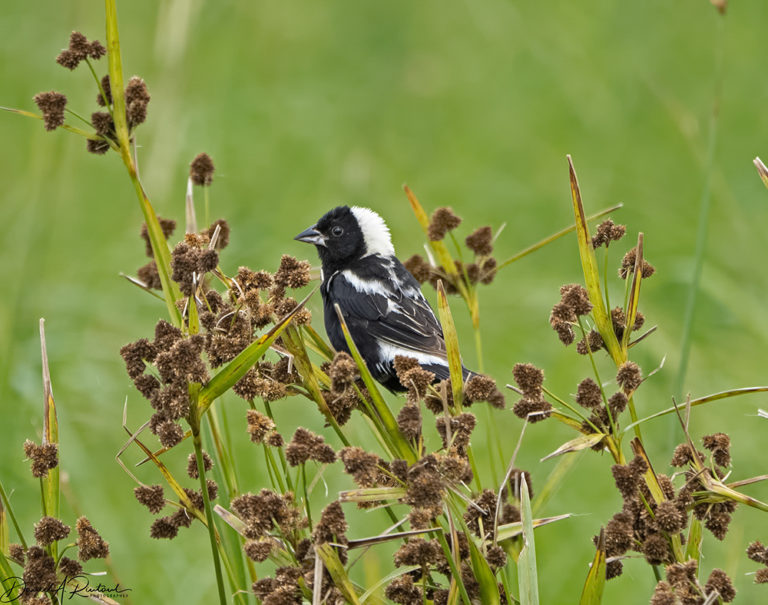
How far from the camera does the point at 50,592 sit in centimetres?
133

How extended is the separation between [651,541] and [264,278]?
732mm

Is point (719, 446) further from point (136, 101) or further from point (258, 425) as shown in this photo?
point (136, 101)

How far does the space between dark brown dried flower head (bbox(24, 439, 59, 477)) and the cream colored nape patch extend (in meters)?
2.27

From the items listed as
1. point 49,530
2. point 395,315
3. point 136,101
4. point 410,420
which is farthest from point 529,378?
point 395,315

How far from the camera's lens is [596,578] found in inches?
49.9

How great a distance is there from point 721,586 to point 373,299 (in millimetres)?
2121

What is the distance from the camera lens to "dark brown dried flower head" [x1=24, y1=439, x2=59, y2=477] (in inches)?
52.4

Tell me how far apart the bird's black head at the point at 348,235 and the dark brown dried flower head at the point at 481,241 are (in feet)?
4.99

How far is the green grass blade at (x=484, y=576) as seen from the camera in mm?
1238

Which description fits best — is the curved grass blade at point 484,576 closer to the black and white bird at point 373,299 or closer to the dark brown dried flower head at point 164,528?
the dark brown dried flower head at point 164,528

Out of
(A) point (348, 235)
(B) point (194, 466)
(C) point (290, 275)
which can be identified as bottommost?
(B) point (194, 466)

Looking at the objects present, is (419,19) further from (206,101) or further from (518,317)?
(518,317)

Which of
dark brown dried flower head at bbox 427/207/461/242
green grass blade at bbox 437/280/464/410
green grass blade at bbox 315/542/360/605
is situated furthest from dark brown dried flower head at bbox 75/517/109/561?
dark brown dried flower head at bbox 427/207/461/242

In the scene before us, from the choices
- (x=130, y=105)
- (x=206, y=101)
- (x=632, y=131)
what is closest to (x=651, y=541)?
(x=130, y=105)
